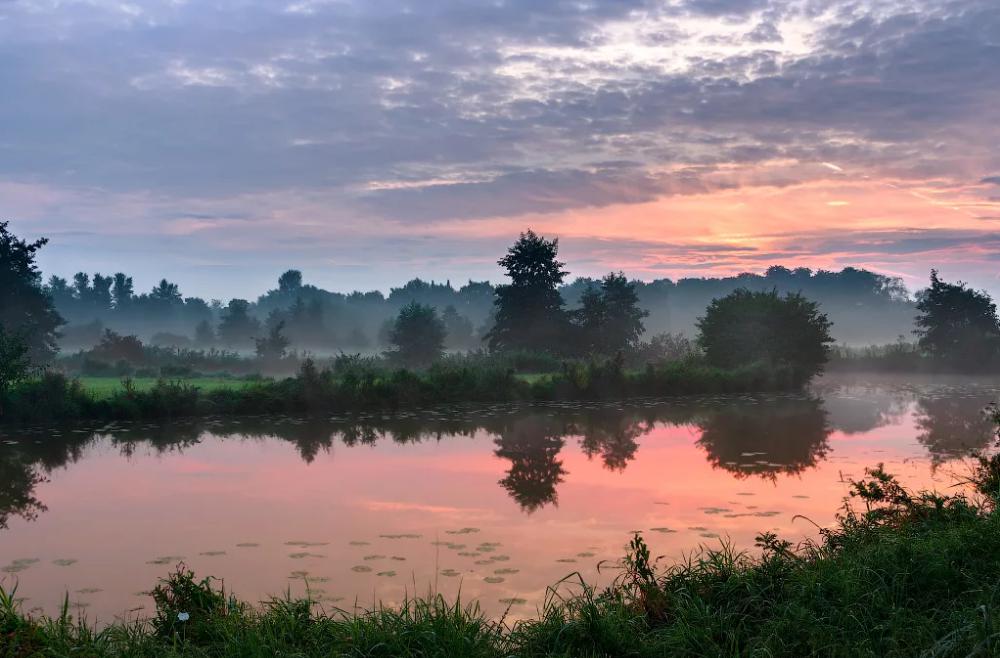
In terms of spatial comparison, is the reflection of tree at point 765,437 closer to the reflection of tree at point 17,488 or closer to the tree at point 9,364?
the reflection of tree at point 17,488

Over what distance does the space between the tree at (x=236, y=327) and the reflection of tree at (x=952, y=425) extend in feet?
198

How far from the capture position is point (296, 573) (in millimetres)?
8531

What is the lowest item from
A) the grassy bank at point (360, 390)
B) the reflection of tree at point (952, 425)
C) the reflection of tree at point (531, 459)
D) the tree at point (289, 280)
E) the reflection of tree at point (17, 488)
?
the reflection of tree at point (17, 488)

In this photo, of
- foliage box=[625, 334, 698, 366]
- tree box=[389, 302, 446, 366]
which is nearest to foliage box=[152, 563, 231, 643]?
tree box=[389, 302, 446, 366]

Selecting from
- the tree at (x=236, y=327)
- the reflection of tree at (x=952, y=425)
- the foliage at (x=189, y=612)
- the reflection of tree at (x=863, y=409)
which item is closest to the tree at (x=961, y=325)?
the reflection of tree at (x=863, y=409)

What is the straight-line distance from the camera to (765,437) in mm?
19000

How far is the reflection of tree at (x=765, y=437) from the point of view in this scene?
599 inches

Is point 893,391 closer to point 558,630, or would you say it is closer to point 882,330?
point 558,630

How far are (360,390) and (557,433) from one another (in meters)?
8.25

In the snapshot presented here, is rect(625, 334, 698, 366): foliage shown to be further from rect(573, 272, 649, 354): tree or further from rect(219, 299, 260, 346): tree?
rect(219, 299, 260, 346): tree

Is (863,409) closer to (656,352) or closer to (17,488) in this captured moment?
(656,352)

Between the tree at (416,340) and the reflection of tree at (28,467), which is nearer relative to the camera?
the reflection of tree at (28,467)

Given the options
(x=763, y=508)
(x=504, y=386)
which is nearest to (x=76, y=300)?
(x=504, y=386)

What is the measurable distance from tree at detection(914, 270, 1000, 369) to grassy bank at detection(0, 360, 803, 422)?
52.1 feet
